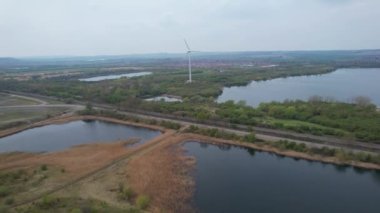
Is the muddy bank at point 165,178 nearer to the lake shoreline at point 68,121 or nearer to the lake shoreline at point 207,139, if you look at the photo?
the lake shoreline at point 207,139

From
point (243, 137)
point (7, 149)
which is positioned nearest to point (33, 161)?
point (7, 149)

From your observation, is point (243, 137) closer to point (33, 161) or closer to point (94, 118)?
point (33, 161)

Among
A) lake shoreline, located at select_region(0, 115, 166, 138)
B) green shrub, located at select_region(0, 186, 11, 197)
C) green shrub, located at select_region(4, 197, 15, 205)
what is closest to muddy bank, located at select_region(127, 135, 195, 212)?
green shrub, located at select_region(4, 197, 15, 205)

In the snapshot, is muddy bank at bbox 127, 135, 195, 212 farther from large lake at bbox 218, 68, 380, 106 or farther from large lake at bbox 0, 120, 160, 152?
large lake at bbox 218, 68, 380, 106

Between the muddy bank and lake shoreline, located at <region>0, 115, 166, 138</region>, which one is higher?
lake shoreline, located at <region>0, 115, 166, 138</region>

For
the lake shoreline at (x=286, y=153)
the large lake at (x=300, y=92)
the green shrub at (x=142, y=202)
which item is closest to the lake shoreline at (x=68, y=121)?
the lake shoreline at (x=286, y=153)
